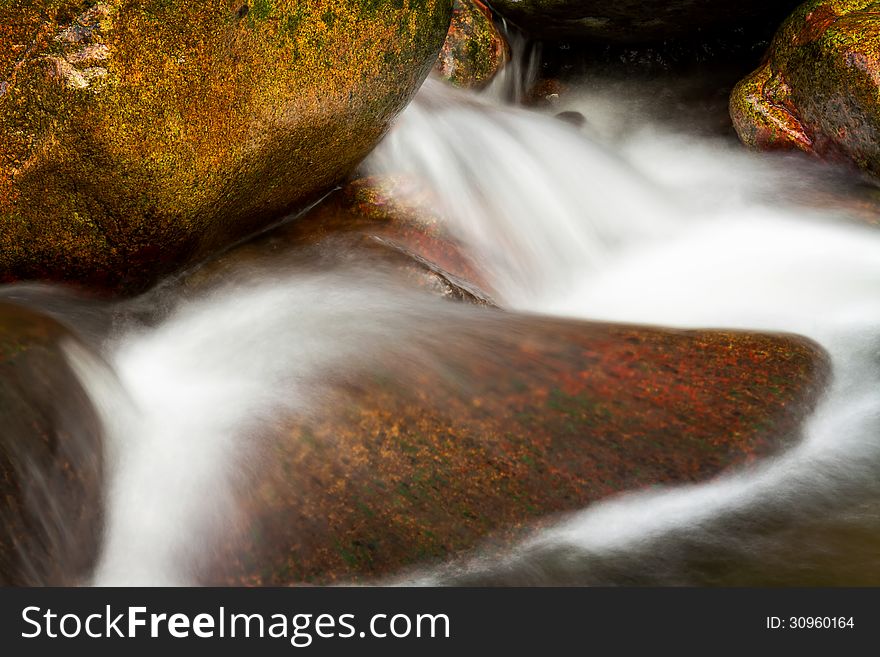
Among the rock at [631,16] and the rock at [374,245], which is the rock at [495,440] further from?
the rock at [631,16]

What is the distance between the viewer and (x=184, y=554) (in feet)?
9.03

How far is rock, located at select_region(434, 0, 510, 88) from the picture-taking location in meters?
7.06

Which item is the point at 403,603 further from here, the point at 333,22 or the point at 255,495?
the point at 333,22

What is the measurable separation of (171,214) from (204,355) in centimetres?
61

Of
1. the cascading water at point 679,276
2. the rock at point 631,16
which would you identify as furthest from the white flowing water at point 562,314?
the rock at point 631,16

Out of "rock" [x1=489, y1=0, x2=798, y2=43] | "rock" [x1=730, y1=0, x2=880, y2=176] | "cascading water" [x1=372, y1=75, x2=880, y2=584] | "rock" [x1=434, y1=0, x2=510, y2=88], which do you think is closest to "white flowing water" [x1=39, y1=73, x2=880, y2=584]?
"cascading water" [x1=372, y1=75, x2=880, y2=584]

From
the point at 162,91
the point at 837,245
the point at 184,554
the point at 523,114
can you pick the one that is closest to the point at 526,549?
the point at 184,554

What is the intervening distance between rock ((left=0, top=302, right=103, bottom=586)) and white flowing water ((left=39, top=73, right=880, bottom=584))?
0.09 metres

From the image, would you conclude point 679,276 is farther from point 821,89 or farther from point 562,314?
point 821,89

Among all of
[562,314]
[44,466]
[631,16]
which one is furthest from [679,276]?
[44,466]

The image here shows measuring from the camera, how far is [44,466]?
264 centimetres

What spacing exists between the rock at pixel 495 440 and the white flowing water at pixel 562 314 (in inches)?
4.0

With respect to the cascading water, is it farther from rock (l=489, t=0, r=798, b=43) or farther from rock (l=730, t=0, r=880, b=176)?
rock (l=489, t=0, r=798, b=43)

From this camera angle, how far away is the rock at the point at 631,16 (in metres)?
7.01
